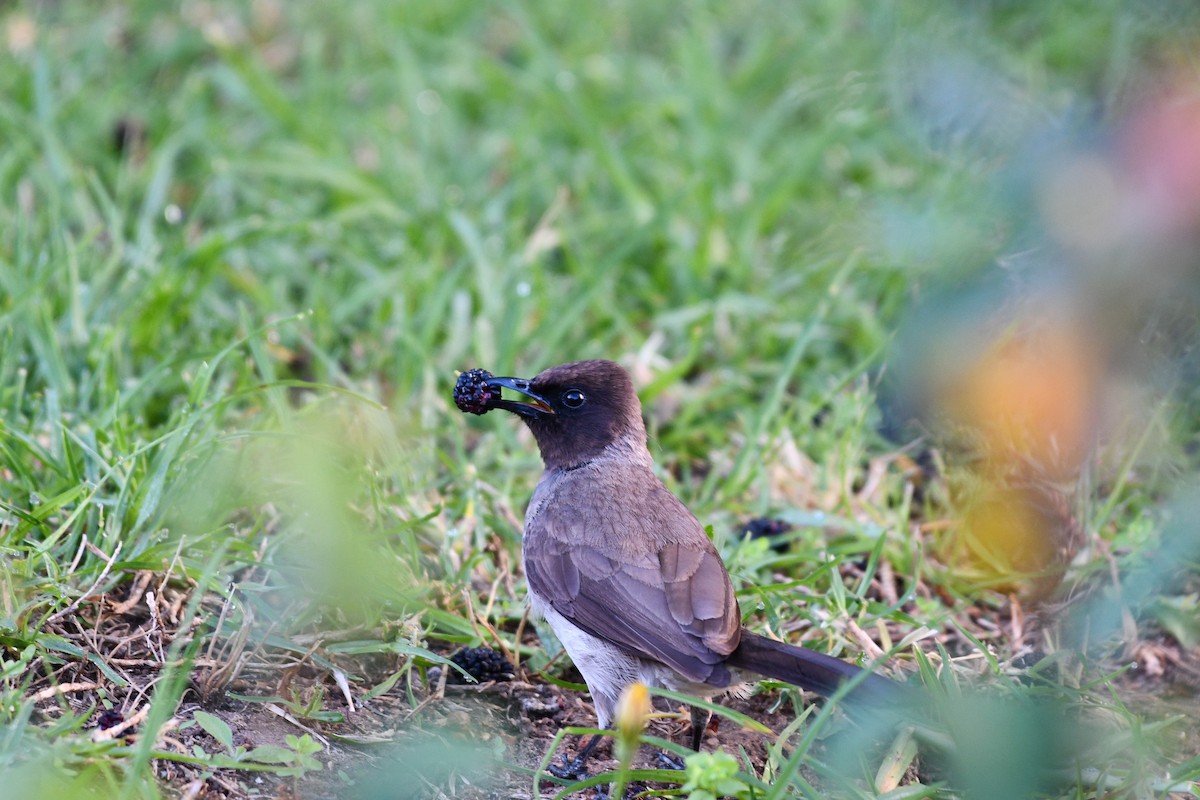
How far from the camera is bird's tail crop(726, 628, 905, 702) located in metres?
3.38

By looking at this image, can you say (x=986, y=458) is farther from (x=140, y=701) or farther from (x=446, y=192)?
(x=446, y=192)

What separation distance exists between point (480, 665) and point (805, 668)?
1137 mm

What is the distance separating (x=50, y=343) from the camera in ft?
16.2

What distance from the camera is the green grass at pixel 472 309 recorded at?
3332 mm

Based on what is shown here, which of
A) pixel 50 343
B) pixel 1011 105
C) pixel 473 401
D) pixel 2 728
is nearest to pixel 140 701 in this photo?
pixel 2 728

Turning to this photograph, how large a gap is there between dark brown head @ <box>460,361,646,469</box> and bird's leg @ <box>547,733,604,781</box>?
1.10m

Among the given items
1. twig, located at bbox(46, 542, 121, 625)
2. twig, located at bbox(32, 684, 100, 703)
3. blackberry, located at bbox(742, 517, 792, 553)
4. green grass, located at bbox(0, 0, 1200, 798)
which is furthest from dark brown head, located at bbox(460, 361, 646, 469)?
twig, located at bbox(32, 684, 100, 703)

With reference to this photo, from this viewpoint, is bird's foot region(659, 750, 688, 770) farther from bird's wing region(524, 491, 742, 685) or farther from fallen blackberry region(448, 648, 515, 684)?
fallen blackberry region(448, 648, 515, 684)

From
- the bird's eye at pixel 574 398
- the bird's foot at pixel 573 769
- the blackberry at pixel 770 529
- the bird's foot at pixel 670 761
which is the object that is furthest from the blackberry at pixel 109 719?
the blackberry at pixel 770 529

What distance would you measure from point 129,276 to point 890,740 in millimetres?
3791

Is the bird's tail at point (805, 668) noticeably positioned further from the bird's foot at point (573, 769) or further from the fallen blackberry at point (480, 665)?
the fallen blackberry at point (480, 665)

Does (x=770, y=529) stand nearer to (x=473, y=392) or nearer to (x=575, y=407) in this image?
(x=575, y=407)

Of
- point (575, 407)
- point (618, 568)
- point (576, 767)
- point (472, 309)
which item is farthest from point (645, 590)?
point (472, 309)

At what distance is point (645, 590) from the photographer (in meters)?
3.86
